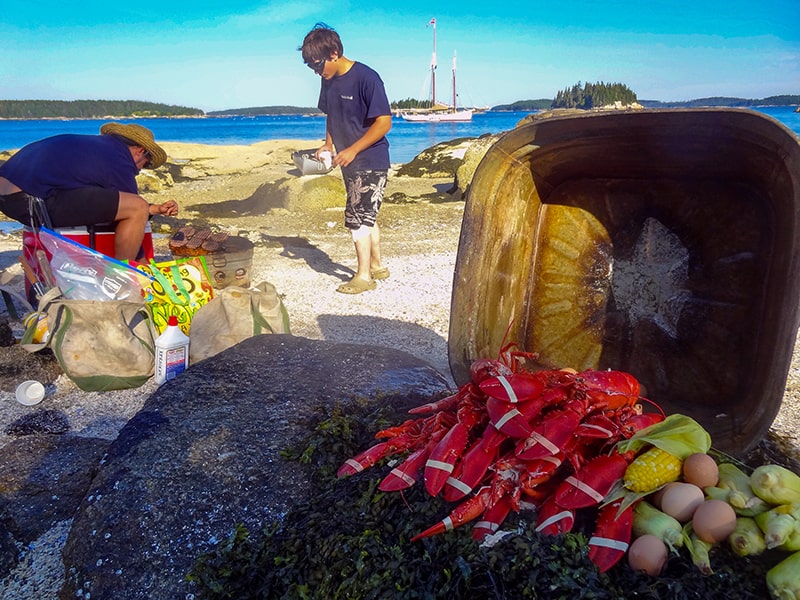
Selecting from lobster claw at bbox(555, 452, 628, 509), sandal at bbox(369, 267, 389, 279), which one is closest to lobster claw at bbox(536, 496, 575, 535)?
lobster claw at bbox(555, 452, 628, 509)

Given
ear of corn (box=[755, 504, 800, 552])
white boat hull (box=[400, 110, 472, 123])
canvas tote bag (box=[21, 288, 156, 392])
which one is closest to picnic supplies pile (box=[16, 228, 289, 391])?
canvas tote bag (box=[21, 288, 156, 392])

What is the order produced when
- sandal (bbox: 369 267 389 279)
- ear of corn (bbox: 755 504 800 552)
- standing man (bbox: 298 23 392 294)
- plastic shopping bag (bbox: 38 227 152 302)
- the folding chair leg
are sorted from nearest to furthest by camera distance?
ear of corn (bbox: 755 504 800 552) → plastic shopping bag (bbox: 38 227 152 302) → the folding chair leg → standing man (bbox: 298 23 392 294) → sandal (bbox: 369 267 389 279)

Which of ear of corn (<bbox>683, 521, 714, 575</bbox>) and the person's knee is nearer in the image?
Answer: ear of corn (<bbox>683, 521, 714, 575</bbox>)

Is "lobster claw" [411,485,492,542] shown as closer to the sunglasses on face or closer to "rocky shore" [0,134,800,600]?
"rocky shore" [0,134,800,600]

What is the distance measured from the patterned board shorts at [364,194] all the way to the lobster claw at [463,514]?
4.41 m

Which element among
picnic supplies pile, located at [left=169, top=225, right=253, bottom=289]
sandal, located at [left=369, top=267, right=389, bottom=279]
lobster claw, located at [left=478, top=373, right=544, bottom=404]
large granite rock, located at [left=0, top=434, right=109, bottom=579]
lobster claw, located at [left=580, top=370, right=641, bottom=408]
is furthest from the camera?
sandal, located at [left=369, top=267, right=389, bottom=279]

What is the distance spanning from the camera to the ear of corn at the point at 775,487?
2041mm

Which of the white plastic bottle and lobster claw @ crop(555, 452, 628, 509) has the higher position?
lobster claw @ crop(555, 452, 628, 509)

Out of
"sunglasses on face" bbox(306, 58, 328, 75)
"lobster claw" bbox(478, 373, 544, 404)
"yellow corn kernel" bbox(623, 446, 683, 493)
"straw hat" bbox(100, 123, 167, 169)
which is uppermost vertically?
"sunglasses on face" bbox(306, 58, 328, 75)

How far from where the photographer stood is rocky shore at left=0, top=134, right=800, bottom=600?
4.12 meters

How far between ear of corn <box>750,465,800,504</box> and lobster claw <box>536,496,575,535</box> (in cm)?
63

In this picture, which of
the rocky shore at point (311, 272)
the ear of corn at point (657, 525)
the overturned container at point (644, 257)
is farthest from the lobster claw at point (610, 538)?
the rocky shore at point (311, 272)

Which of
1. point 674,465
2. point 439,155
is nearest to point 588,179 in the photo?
point 674,465

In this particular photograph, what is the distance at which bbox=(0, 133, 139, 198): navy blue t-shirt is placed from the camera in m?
5.17
